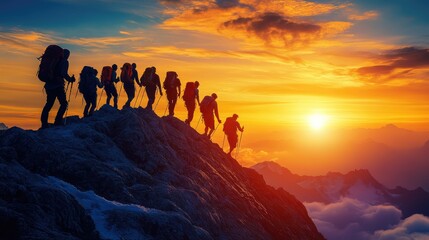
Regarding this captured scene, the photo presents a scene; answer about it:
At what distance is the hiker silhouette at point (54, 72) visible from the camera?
18.9 meters

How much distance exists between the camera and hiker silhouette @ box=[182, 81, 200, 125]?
32.4 meters

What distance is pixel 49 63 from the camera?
1895 centimetres

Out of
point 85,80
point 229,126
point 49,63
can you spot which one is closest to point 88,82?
point 85,80

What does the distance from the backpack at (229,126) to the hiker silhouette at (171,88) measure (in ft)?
→ 26.5

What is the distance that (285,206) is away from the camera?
1330 inches

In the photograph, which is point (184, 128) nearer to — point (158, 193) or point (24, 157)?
point (158, 193)

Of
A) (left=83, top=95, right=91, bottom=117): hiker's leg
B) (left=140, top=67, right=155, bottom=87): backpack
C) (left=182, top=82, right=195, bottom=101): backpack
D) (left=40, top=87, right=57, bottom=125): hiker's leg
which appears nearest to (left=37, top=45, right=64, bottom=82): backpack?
(left=40, top=87, right=57, bottom=125): hiker's leg

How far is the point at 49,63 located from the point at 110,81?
30.6 feet

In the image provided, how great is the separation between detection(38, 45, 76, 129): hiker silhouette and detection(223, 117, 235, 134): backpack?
19.8m

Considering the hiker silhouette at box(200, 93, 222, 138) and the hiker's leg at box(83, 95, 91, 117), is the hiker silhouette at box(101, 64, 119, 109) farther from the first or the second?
the hiker silhouette at box(200, 93, 222, 138)

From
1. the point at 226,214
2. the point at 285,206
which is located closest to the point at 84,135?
the point at 226,214

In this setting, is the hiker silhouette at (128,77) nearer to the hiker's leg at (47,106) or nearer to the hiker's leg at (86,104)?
the hiker's leg at (86,104)

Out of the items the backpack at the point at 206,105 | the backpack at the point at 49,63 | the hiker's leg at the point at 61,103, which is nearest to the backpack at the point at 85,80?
the hiker's leg at the point at 61,103

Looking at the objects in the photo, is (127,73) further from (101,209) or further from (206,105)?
(101,209)
